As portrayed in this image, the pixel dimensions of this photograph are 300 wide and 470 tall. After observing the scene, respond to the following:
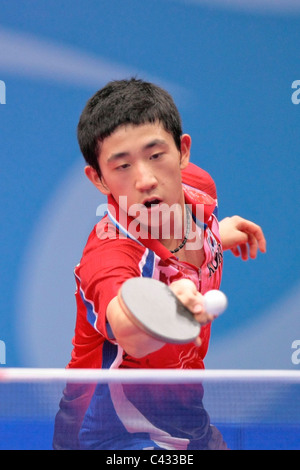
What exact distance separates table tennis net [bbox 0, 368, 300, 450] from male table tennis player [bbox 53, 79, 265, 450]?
2 centimetres

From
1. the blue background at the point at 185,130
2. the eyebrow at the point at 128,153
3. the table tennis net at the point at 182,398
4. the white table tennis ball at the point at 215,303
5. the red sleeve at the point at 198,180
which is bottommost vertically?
the table tennis net at the point at 182,398

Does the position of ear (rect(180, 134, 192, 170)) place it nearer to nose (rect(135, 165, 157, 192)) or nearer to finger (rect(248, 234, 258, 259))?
nose (rect(135, 165, 157, 192))

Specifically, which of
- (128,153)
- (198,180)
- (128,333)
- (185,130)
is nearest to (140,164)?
(128,153)

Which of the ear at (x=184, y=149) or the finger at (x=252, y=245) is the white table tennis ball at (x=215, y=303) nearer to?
the ear at (x=184, y=149)

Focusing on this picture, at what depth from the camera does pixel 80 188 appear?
125 inches

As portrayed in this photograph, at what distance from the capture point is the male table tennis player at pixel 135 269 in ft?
3.95

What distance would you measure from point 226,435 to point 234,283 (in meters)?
2.10

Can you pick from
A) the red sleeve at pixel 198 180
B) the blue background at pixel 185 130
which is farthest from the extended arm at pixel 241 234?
the blue background at pixel 185 130

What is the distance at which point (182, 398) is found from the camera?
1.39m

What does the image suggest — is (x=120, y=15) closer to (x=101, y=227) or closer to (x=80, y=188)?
(x=80, y=188)

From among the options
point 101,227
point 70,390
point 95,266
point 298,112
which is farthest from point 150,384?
point 298,112

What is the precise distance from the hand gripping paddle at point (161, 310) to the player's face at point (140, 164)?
1.37ft

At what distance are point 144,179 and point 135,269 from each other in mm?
217

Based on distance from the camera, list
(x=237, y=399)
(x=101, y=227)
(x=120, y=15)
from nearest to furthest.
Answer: (x=237, y=399), (x=101, y=227), (x=120, y=15)
